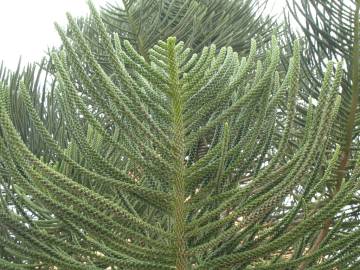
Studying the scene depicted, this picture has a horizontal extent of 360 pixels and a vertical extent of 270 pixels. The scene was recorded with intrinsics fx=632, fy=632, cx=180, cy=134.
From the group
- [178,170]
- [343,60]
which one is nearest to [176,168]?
[178,170]

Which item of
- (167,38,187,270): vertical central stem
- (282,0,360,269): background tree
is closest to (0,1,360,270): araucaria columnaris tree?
(167,38,187,270): vertical central stem

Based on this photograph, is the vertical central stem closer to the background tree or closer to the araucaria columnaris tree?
the araucaria columnaris tree

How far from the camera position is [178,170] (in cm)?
144

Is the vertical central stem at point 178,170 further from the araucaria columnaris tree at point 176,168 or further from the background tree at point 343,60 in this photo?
the background tree at point 343,60

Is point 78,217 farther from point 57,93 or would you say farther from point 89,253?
point 57,93

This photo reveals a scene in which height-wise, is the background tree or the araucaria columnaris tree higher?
the background tree

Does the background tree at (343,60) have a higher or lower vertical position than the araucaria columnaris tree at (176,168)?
higher

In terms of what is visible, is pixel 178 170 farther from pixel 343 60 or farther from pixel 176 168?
pixel 343 60

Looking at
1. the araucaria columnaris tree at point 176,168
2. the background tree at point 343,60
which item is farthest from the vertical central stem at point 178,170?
the background tree at point 343,60

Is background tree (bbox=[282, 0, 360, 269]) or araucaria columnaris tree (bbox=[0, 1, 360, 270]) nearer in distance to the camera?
araucaria columnaris tree (bbox=[0, 1, 360, 270])

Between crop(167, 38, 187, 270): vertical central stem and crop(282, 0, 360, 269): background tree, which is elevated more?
crop(282, 0, 360, 269): background tree

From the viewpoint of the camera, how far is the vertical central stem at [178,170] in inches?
56.3

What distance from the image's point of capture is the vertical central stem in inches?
56.3

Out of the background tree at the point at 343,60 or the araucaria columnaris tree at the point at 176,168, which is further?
the background tree at the point at 343,60
